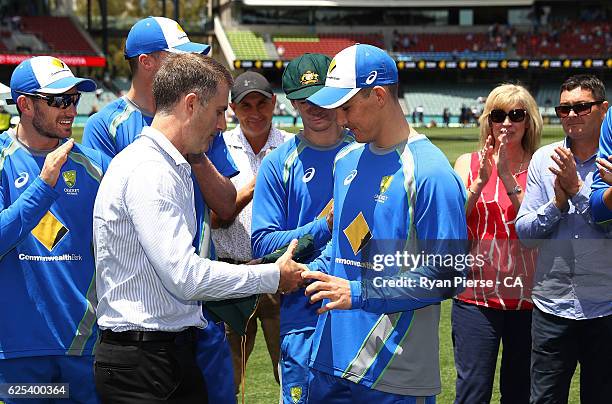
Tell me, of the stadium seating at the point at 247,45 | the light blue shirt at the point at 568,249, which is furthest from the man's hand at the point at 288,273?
the stadium seating at the point at 247,45

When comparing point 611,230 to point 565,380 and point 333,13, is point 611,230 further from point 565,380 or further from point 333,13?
point 333,13

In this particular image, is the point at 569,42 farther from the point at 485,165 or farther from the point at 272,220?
the point at 272,220

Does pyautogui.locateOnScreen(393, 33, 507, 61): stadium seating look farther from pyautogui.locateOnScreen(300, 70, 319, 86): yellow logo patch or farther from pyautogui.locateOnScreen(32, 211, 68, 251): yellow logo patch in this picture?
pyautogui.locateOnScreen(32, 211, 68, 251): yellow logo patch

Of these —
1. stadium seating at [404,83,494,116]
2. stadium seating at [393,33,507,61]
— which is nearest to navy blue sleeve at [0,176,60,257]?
stadium seating at [404,83,494,116]

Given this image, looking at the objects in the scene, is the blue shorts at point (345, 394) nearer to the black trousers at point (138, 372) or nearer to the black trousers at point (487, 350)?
the black trousers at point (138, 372)

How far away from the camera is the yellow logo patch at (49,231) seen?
153 inches

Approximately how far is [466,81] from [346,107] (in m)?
59.3

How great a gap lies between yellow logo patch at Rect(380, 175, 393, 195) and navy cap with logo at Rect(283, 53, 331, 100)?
1173mm

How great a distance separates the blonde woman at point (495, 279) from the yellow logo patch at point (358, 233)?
53.5 inches

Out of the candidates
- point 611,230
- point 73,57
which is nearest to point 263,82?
point 611,230

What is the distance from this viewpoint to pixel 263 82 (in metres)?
4.97

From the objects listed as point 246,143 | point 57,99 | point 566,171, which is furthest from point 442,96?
point 57,99

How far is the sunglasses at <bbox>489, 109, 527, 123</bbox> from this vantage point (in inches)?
189

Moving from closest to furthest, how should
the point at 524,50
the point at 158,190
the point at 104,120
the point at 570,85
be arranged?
the point at 158,190, the point at 104,120, the point at 570,85, the point at 524,50
